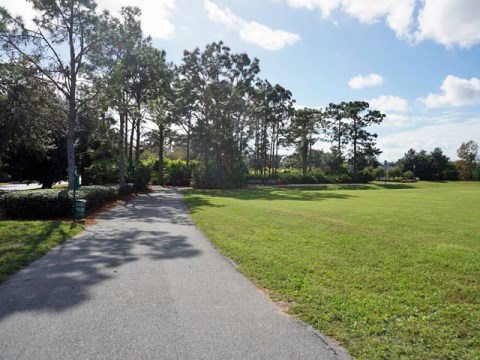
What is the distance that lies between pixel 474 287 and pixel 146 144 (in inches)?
1636

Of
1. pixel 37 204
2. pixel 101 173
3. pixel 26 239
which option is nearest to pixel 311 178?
pixel 101 173

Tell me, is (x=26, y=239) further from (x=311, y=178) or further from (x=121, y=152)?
(x=311, y=178)

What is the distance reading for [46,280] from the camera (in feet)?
16.6

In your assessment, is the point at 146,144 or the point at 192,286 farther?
the point at 146,144

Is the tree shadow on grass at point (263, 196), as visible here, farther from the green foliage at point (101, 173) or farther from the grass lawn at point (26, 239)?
the grass lawn at point (26, 239)

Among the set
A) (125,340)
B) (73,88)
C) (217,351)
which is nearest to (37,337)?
(125,340)

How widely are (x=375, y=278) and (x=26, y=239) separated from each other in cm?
760

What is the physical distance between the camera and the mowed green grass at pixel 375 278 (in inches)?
134

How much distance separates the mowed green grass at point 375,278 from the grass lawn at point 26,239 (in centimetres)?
364

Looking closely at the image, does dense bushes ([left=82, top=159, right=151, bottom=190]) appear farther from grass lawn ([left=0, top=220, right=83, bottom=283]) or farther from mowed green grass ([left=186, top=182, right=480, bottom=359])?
mowed green grass ([left=186, top=182, right=480, bottom=359])

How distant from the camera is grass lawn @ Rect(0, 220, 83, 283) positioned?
235 inches

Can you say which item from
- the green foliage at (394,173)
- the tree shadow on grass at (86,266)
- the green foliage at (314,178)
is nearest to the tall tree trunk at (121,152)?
the tree shadow on grass at (86,266)

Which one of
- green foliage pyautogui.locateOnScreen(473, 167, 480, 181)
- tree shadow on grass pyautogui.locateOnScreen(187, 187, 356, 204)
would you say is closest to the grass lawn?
tree shadow on grass pyautogui.locateOnScreen(187, 187, 356, 204)

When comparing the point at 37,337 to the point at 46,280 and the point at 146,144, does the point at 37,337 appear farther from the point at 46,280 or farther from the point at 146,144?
the point at 146,144
